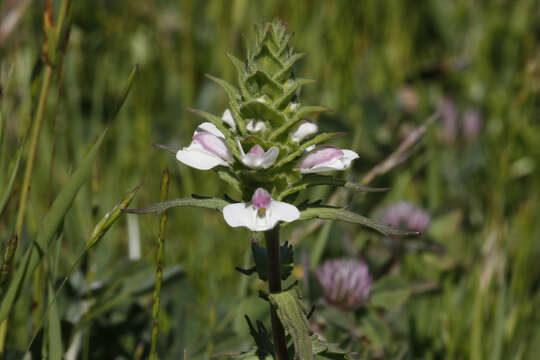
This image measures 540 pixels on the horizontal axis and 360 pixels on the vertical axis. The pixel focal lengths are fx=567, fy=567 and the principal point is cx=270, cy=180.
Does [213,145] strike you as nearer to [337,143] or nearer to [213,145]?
[213,145]

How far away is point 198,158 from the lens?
0.96 meters

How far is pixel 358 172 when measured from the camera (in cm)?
269

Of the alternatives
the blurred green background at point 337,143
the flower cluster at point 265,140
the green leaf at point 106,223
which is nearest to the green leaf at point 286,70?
the flower cluster at point 265,140

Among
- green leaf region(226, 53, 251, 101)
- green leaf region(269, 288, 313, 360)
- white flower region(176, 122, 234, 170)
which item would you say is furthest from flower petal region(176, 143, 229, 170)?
green leaf region(269, 288, 313, 360)

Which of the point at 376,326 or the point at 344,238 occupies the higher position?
the point at 344,238

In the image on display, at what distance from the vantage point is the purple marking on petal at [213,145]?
958 mm

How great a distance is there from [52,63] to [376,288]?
3.57ft

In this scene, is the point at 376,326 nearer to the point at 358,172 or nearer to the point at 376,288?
the point at 376,288

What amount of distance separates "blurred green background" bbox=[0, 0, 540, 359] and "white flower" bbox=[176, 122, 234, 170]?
0.37m

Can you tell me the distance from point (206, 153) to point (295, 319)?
0.32 m

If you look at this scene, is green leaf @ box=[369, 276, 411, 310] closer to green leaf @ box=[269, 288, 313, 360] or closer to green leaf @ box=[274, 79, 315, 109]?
green leaf @ box=[269, 288, 313, 360]

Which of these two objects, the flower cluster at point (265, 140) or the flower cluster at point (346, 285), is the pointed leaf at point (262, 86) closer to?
the flower cluster at point (265, 140)

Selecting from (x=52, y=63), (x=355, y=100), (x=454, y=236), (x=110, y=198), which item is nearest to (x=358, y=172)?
(x=355, y=100)

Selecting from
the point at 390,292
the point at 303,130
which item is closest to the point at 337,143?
the point at 390,292
